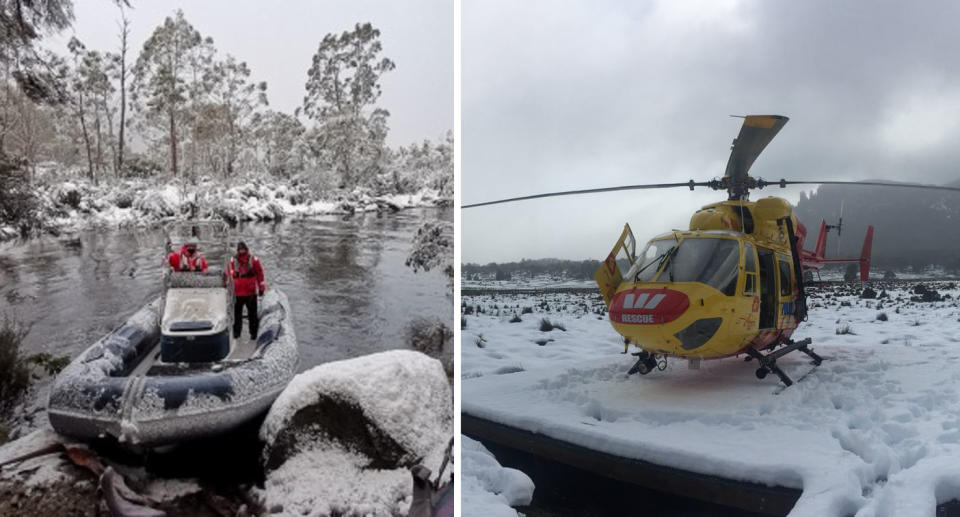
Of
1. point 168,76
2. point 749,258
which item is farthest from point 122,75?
point 749,258

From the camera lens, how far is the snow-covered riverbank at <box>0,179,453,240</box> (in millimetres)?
2176

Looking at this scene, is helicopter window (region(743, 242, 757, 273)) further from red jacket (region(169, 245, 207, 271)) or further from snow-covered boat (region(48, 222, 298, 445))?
red jacket (region(169, 245, 207, 271))

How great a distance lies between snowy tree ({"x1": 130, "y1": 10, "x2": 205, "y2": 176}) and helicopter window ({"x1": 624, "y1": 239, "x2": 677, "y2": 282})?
174 centimetres

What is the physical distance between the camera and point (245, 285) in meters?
2.66

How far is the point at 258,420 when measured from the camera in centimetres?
229

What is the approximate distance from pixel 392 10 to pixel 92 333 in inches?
66.7

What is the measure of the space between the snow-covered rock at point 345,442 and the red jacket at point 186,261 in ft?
1.84

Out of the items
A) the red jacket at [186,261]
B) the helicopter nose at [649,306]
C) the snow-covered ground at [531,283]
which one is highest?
the red jacket at [186,261]

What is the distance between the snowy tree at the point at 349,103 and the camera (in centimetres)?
273

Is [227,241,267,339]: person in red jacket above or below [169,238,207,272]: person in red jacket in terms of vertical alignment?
below

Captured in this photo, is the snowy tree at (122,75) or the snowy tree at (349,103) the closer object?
the snowy tree at (122,75)

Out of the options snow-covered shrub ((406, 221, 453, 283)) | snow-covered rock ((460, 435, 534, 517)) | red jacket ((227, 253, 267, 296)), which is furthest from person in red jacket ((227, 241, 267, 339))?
snow-covered rock ((460, 435, 534, 517))

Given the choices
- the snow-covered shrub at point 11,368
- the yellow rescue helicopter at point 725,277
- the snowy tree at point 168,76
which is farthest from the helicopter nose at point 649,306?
the snow-covered shrub at point 11,368

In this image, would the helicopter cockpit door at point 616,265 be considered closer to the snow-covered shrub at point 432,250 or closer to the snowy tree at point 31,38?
the snow-covered shrub at point 432,250
